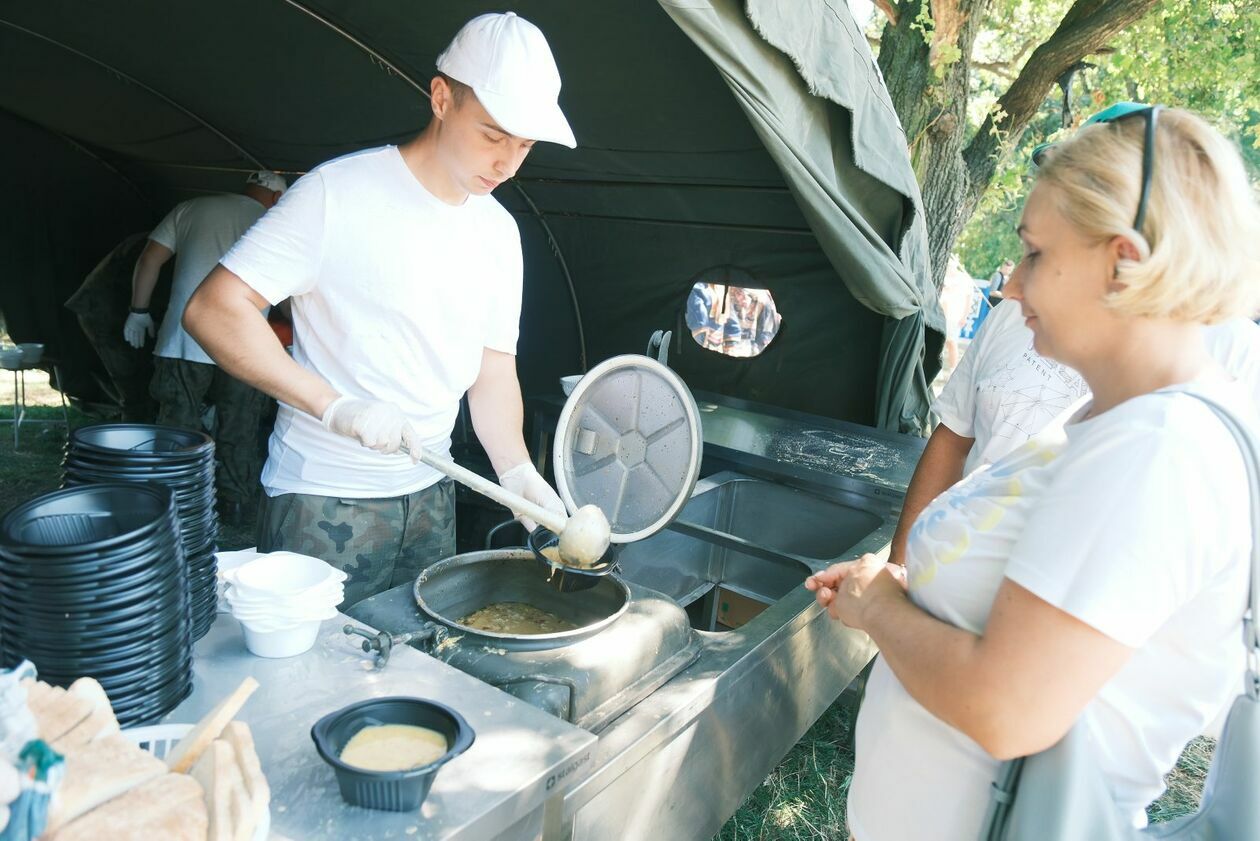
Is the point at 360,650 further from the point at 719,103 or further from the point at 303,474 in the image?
the point at 719,103

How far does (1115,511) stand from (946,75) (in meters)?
5.43

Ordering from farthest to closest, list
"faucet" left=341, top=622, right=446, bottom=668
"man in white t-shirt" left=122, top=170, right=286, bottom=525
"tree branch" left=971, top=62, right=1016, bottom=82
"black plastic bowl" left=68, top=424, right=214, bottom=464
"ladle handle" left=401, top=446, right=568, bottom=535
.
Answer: "tree branch" left=971, top=62, right=1016, bottom=82 → "man in white t-shirt" left=122, top=170, right=286, bottom=525 → "ladle handle" left=401, top=446, right=568, bottom=535 → "faucet" left=341, top=622, right=446, bottom=668 → "black plastic bowl" left=68, top=424, right=214, bottom=464

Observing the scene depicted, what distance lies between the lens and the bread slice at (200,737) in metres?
0.99

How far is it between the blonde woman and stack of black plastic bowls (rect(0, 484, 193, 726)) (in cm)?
106

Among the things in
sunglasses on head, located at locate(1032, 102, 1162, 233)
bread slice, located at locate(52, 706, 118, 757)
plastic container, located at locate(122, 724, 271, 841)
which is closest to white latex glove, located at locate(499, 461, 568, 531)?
plastic container, located at locate(122, 724, 271, 841)

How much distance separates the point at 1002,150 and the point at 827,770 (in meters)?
5.24

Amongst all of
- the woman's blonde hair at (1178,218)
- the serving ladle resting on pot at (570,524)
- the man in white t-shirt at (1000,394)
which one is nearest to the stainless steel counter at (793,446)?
the man in white t-shirt at (1000,394)

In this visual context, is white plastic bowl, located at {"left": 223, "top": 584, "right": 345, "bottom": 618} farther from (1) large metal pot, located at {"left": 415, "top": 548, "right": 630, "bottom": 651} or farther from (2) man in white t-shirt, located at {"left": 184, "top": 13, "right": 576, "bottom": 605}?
(2) man in white t-shirt, located at {"left": 184, "top": 13, "right": 576, "bottom": 605}

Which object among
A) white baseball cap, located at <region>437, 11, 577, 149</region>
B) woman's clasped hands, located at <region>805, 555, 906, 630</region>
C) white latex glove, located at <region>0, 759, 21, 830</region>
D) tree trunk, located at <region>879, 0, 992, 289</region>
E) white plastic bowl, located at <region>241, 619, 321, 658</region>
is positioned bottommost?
white plastic bowl, located at <region>241, 619, 321, 658</region>

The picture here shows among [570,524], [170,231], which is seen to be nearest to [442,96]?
[570,524]

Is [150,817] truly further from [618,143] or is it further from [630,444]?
[618,143]

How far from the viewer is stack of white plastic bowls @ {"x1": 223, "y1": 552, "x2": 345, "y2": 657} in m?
1.36

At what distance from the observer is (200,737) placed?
1.00 m

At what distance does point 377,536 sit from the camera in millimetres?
2203
